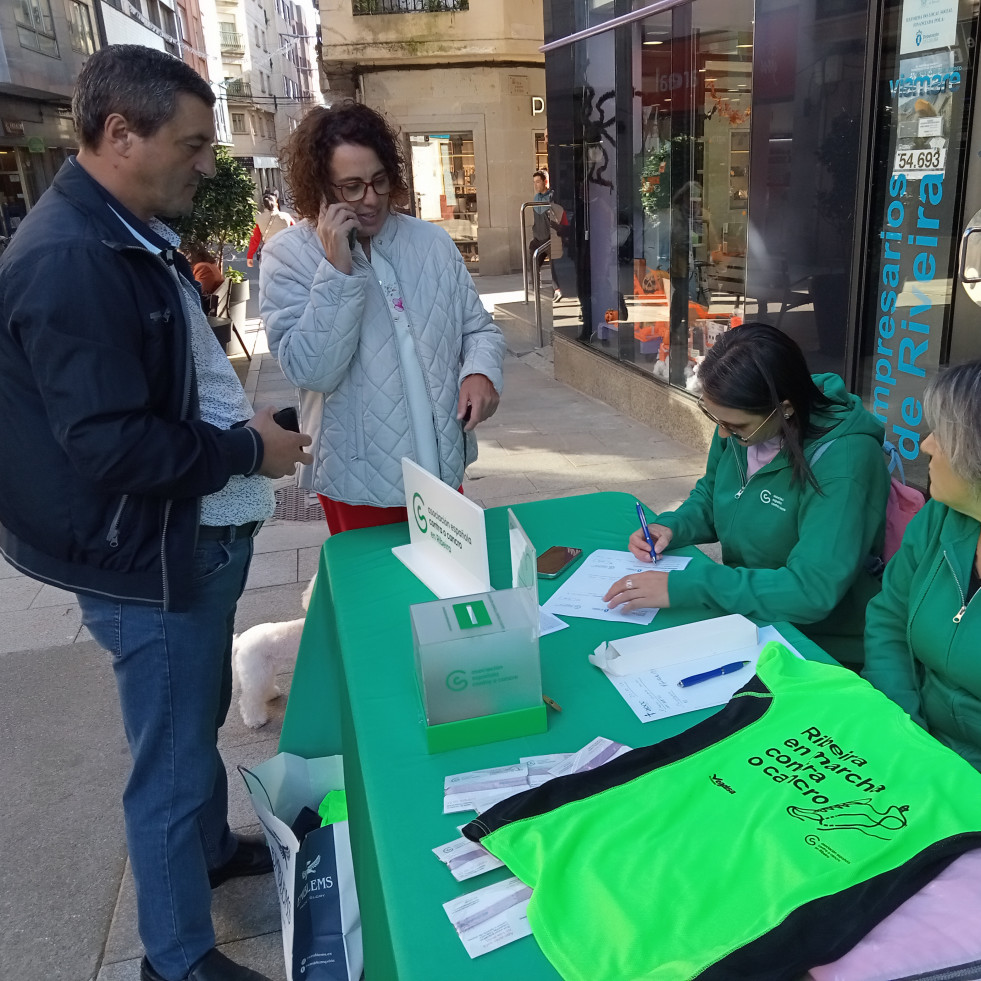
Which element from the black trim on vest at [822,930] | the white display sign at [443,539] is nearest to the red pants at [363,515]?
the white display sign at [443,539]

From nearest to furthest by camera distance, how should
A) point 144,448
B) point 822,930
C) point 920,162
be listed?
point 822,930 → point 144,448 → point 920,162

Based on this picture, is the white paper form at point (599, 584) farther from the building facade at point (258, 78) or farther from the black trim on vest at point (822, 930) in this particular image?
the building facade at point (258, 78)

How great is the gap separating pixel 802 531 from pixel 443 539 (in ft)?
2.55

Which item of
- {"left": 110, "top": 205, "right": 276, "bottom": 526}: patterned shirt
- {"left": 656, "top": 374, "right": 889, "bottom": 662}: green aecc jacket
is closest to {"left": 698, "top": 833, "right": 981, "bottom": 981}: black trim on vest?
{"left": 656, "top": 374, "right": 889, "bottom": 662}: green aecc jacket

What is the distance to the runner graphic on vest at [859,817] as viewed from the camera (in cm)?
101

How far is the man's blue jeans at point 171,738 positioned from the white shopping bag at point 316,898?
0.58 ft

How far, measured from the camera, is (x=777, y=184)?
168 inches

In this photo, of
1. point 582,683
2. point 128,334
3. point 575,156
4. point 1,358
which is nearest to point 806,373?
point 582,683

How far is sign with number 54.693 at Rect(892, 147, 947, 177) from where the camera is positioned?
335 cm

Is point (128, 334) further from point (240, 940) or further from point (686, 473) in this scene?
point (686, 473)

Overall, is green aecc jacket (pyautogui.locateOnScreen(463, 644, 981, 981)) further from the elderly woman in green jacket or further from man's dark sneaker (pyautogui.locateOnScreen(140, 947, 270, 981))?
man's dark sneaker (pyautogui.locateOnScreen(140, 947, 270, 981))

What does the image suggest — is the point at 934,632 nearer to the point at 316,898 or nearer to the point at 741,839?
the point at 741,839

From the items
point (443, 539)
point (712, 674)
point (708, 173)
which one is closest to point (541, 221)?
point (708, 173)

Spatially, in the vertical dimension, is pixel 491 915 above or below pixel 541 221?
below
